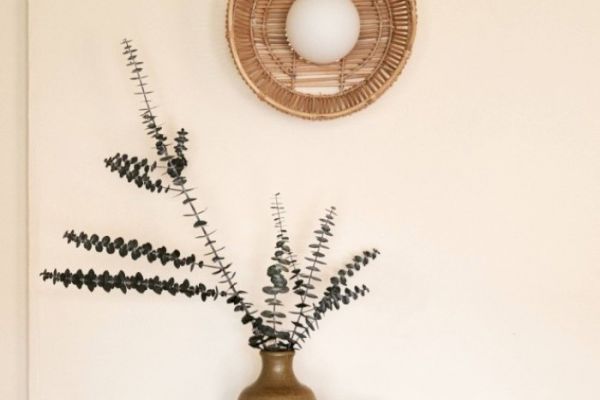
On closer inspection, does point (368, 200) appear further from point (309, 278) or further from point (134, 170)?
point (134, 170)

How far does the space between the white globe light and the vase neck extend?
0.64 meters

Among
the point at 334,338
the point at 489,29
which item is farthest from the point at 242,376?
the point at 489,29

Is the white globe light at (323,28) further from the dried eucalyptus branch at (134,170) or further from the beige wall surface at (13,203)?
the beige wall surface at (13,203)

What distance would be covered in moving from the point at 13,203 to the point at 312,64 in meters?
0.80

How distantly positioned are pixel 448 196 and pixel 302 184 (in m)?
0.33

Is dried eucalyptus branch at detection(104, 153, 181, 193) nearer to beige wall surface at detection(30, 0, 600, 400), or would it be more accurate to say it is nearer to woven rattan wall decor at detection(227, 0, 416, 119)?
beige wall surface at detection(30, 0, 600, 400)

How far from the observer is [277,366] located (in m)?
1.58

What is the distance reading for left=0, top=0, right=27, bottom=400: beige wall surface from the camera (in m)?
1.86

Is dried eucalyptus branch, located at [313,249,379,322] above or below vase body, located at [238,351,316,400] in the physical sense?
above

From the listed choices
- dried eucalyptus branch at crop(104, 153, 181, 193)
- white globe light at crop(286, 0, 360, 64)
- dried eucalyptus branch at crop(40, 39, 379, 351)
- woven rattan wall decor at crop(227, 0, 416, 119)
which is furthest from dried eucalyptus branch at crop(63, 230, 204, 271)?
white globe light at crop(286, 0, 360, 64)

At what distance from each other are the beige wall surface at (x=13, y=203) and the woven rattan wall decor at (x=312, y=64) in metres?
0.57

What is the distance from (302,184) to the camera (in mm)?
1777

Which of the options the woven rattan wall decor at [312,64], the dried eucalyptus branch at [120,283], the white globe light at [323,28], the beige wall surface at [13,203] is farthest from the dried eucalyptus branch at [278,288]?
the beige wall surface at [13,203]

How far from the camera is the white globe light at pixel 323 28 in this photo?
164 centimetres
